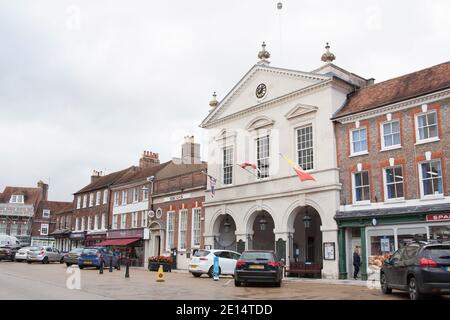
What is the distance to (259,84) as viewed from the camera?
3048 centimetres

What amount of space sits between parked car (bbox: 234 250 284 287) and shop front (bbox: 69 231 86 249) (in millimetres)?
34316

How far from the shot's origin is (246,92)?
31453mm

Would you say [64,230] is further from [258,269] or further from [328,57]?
[258,269]

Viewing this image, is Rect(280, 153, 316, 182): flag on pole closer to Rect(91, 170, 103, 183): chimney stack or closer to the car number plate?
the car number plate

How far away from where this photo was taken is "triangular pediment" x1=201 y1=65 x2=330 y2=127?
27.7 metres

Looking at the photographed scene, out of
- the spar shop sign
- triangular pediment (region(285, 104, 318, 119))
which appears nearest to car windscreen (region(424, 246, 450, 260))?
the spar shop sign

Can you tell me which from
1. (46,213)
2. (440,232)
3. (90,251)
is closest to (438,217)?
(440,232)

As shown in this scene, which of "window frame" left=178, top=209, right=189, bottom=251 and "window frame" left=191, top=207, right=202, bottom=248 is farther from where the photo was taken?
"window frame" left=178, top=209, right=189, bottom=251

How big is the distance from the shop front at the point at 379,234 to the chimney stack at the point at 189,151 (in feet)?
69.9

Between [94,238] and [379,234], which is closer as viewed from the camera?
[379,234]

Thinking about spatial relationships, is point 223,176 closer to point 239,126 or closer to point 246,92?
point 239,126

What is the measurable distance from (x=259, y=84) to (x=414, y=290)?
776 inches

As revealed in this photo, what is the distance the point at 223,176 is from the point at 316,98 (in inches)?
351
